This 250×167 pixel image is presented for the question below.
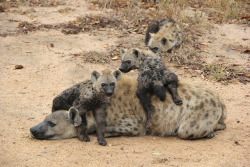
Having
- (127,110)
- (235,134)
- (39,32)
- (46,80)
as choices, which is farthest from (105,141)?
(39,32)

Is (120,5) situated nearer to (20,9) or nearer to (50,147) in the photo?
(20,9)

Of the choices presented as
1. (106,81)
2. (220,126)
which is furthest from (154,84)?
(220,126)

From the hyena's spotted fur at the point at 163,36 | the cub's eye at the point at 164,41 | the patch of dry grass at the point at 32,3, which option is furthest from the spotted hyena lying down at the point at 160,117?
the patch of dry grass at the point at 32,3

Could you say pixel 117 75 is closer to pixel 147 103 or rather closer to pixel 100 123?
pixel 147 103

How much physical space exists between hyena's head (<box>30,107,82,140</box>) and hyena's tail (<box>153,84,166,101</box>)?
97cm

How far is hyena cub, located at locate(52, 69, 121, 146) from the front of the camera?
4.05 meters

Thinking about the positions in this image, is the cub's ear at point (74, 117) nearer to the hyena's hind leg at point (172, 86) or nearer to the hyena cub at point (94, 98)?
the hyena cub at point (94, 98)

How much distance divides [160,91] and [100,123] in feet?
2.67

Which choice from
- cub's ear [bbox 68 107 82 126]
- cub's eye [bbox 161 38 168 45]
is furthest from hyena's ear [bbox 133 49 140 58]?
cub's eye [bbox 161 38 168 45]

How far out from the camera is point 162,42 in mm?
7629

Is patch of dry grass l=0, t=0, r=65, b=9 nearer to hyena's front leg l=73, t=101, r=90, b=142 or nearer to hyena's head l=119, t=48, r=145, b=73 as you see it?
hyena's head l=119, t=48, r=145, b=73

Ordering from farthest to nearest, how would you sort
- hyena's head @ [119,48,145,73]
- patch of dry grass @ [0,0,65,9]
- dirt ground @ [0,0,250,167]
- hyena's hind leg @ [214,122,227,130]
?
patch of dry grass @ [0,0,65,9] < hyena's head @ [119,48,145,73] < hyena's hind leg @ [214,122,227,130] < dirt ground @ [0,0,250,167]

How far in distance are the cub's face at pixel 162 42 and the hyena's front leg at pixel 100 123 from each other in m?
3.68

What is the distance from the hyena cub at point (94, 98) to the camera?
4055mm
